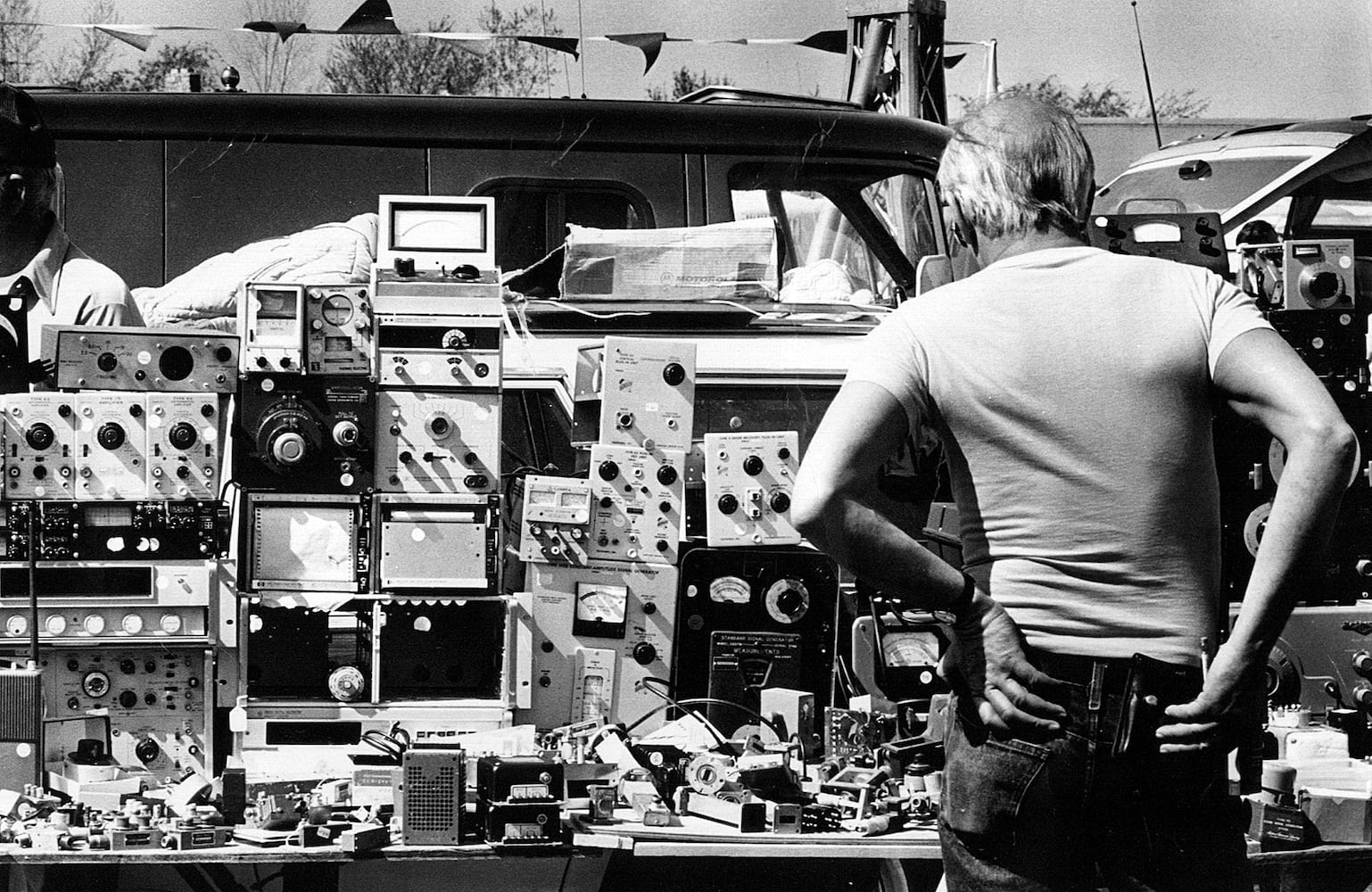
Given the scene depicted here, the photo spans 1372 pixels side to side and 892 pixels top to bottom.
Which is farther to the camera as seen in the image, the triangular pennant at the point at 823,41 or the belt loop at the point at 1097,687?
the triangular pennant at the point at 823,41

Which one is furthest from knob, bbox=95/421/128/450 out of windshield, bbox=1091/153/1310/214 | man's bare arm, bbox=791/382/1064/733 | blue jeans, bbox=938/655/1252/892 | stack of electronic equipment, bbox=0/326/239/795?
windshield, bbox=1091/153/1310/214

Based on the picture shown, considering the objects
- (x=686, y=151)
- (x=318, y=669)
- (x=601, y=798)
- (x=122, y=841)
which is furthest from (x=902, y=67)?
(x=122, y=841)

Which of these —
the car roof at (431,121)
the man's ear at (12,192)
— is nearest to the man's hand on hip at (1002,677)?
the man's ear at (12,192)

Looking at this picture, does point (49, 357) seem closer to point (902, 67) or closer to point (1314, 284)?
point (1314, 284)

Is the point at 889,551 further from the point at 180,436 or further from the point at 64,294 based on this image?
the point at 64,294

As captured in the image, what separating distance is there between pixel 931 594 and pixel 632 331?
3799 millimetres

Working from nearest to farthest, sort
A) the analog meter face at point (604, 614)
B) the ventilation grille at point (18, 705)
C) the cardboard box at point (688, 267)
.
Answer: the ventilation grille at point (18, 705)
the analog meter face at point (604, 614)
the cardboard box at point (688, 267)

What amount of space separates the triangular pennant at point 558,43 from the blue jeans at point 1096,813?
620cm

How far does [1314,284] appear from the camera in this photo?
178 inches

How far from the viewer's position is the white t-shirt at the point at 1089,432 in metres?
2.19

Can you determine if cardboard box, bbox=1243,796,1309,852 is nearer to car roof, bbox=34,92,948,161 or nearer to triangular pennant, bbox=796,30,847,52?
car roof, bbox=34,92,948,161

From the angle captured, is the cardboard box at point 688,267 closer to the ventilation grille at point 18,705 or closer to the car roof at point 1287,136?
the ventilation grille at point 18,705

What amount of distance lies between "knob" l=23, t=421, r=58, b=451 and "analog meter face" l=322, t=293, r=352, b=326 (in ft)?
2.72

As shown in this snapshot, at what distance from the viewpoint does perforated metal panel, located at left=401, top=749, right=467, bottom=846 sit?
11.3 feet
